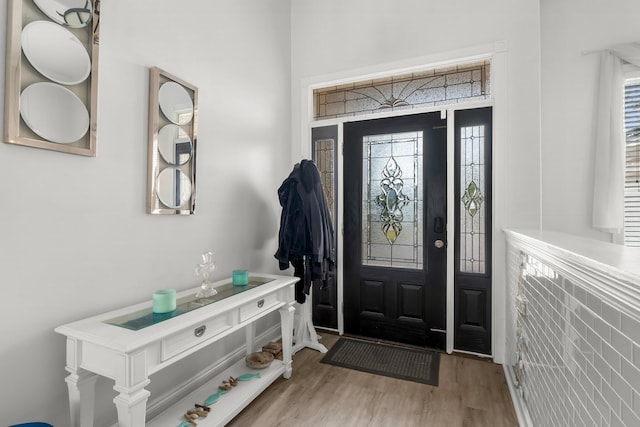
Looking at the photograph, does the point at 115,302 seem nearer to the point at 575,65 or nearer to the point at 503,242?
the point at 503,242

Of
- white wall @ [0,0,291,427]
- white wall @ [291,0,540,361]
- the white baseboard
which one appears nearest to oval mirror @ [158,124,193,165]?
white wall @ [0,0,291,427]

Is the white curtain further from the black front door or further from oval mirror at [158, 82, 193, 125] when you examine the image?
oval mirror at [158, 82, 193, 125]

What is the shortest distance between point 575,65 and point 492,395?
2673 millimetres

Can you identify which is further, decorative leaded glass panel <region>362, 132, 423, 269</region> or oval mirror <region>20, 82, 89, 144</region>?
decorative leaded glass panel <region>362, 132, 423, 269</region>

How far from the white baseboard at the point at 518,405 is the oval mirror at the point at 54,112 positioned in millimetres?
2525

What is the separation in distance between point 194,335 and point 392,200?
6.57ft

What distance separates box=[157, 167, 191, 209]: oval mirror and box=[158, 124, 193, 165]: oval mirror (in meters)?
0.07

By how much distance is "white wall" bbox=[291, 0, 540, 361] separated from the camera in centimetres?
244

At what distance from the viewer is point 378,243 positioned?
295 centimetres

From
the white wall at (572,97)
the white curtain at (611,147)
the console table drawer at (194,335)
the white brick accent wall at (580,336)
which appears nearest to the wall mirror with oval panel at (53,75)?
the console table drawer at (194,335)

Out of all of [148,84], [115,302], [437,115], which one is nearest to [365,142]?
[437,115]

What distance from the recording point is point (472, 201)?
2.62 metres

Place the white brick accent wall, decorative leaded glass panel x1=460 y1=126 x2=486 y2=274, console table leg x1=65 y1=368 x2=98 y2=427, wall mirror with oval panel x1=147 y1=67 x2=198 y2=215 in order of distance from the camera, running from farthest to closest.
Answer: decorative leaded glass panel x1=460 y1=126 x2=486 y2=274
wall mirror with oval panel x1=147 y1=67 x2=198 y2=215
console table leg x1=65 y1=368 x2=98 y2=427
the white brick accent wall

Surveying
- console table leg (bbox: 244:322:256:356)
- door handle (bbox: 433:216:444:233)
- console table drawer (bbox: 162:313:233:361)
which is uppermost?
door handle (bbox: 433:216:444:233)
